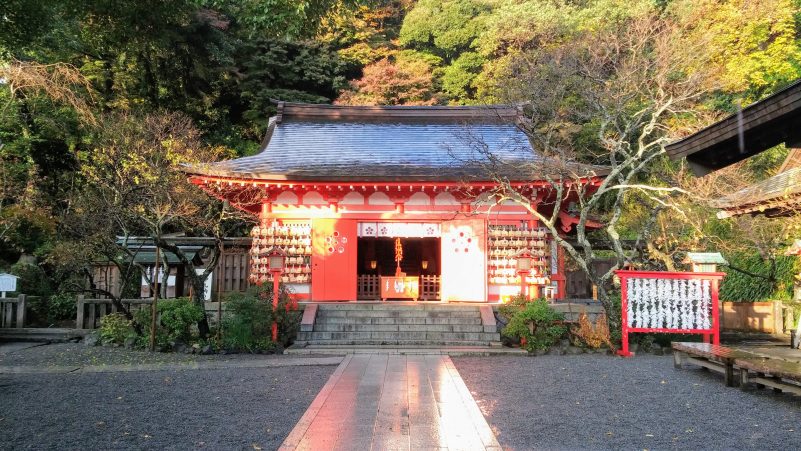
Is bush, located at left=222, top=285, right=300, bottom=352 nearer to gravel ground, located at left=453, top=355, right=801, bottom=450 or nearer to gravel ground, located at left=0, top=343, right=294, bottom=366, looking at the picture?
gravel ground, located at left=0, top=343, right=294, bottom=366

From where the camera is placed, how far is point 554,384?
7172mm

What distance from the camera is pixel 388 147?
14695 mm

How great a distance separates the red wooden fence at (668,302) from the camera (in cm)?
986

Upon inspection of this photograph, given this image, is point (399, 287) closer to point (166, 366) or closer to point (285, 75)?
point (166, 366)

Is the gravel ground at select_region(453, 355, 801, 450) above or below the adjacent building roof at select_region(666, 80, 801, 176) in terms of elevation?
below

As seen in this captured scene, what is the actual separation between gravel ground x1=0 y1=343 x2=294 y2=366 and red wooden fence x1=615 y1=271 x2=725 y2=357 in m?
7.19

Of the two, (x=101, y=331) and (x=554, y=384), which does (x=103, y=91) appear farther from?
(x=554, y=384)

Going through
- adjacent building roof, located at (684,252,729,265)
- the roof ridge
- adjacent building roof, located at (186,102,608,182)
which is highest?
the roof ridge

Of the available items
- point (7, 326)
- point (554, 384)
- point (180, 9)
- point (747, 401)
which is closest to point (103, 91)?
point (7, 326)

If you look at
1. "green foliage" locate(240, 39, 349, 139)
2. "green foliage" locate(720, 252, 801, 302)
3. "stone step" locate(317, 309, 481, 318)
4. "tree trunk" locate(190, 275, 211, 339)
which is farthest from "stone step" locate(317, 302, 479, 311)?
"green foliage" locate(240, 39, 349, 139)

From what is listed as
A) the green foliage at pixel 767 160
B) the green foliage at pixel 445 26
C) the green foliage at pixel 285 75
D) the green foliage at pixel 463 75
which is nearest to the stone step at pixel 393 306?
the green foliage at pixel 767 160

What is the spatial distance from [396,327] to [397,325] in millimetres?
74

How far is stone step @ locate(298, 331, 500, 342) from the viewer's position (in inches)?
428

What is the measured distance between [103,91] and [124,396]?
18235 mm
